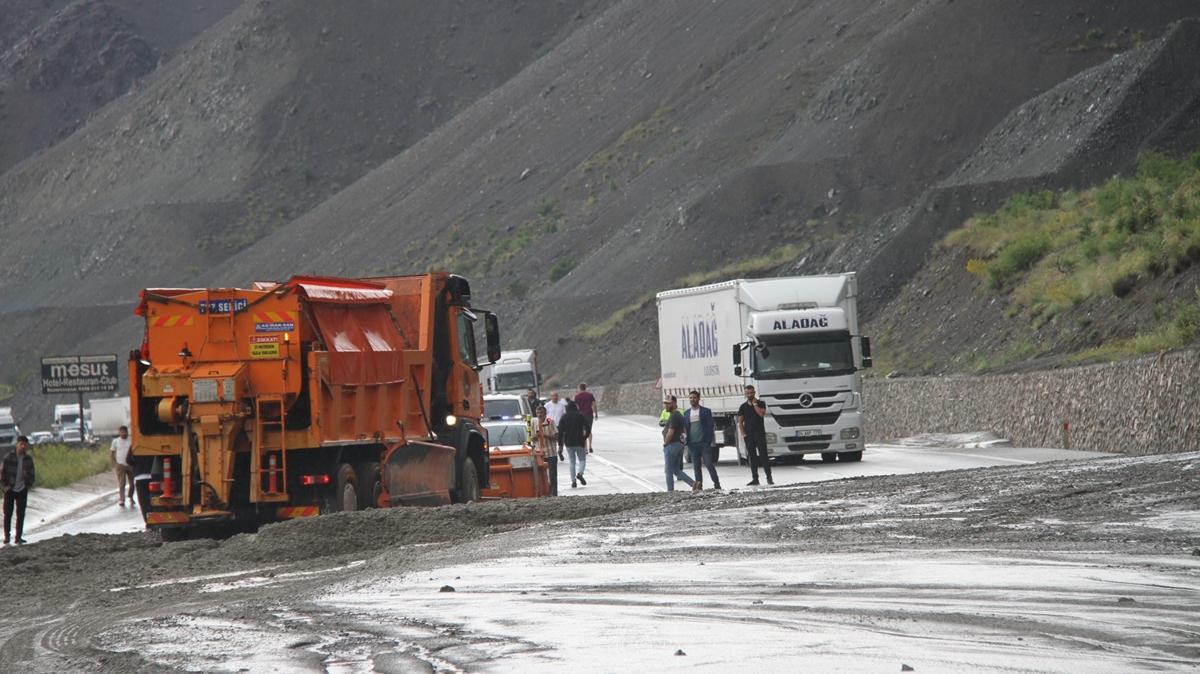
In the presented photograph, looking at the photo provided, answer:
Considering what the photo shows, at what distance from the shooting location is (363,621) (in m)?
11.8

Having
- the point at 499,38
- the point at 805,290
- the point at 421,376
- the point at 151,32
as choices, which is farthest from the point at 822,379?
the point at 151,32

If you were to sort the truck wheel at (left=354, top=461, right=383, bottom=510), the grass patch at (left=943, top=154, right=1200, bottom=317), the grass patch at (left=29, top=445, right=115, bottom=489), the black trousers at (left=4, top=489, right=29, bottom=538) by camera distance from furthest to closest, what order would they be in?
1. the grass patch at (left=29, top=445, right=115, bottom=489)
2. the grass patch at (left=943, top=154, right=1200, bottom=317)
3. the black trousers at (left=4, top=489, right=29, bottom=538)
4. the truck wheel at (left=354, top=461, right=383, bottom=510)

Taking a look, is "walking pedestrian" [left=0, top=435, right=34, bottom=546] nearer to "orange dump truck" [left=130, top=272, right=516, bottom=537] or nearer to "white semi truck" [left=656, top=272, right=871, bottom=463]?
"orange dump truck" [left=130, top=272, right=516, bottom=537]

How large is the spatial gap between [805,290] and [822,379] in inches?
82.8

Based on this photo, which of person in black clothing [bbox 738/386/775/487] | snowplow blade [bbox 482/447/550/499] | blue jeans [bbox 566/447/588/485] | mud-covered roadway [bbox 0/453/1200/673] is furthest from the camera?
blue jeans [bbox 566/447/588/485]

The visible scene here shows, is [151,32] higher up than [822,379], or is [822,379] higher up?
[151,32]

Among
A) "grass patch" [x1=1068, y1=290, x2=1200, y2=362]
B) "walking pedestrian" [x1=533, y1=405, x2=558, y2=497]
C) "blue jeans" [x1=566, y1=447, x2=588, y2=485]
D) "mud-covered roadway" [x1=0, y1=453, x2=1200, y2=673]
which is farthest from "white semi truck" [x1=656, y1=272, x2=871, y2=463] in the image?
"mud-covered roadway" [x1=0, y1=453, x2=1200, y2=673]

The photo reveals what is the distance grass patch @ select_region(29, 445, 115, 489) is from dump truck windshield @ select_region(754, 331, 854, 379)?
696 inches

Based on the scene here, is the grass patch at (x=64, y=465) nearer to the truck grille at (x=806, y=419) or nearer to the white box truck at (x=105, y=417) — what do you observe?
the white box truck at (x=105, y=417)

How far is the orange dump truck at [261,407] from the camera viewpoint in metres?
20.0

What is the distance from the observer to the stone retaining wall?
28.6 m

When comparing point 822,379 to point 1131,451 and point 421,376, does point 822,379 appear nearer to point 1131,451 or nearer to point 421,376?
point 1131,451

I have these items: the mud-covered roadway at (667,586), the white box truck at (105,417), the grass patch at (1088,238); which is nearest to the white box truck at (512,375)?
the grass patch at (1088,238)

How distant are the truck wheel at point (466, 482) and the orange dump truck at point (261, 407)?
7.01 ft
